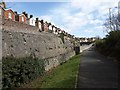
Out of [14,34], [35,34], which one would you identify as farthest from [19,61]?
[35,34]

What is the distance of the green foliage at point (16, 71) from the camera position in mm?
11968

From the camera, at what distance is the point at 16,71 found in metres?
12.9

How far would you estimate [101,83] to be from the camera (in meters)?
13.2

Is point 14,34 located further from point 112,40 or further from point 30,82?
point 112,40

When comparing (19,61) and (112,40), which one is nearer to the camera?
(19,61)

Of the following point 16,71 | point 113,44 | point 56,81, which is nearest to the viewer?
point 16,71

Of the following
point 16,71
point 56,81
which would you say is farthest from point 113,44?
point 16,71

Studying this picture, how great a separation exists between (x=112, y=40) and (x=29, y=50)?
13.3 metres

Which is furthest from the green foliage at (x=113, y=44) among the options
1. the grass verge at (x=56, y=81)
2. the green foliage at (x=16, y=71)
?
the green foliage at (x=16, y=71)

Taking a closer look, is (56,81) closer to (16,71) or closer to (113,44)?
(16,71)

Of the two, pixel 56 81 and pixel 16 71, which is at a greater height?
pixel 16 71

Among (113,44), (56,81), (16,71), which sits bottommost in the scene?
(56,81)

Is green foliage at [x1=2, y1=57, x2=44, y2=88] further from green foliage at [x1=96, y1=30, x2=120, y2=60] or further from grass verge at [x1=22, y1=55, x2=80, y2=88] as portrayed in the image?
green foliage at [x1=96, y1=30, x2=120, y2=60]

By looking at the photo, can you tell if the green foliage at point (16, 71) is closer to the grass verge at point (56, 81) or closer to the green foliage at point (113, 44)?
the grass verge at point (56, 81)
